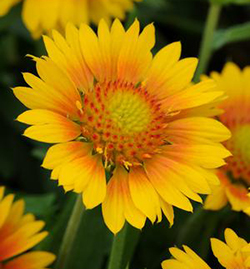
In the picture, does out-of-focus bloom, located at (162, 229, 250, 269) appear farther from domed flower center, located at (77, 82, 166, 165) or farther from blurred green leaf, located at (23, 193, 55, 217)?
blurred green leaf, located at (23, 193, 55, 217)

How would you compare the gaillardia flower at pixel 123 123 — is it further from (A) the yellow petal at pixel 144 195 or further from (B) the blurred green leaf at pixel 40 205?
(B) the blurred green leaf at pixel 40 205

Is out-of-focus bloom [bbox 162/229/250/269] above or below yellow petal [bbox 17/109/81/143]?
below

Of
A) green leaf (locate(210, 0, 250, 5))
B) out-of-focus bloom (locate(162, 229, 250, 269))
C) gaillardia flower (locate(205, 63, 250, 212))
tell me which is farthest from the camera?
green leaf (locate(210, 0, 250, 5))

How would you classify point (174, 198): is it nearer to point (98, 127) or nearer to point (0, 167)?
point (98, 127)

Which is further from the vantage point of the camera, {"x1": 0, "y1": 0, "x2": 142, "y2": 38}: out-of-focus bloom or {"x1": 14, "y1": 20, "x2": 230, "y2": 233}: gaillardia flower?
{"x1": 0, "y1": 0, "x2": 142, "y2": 38}: out-of-focus bloom

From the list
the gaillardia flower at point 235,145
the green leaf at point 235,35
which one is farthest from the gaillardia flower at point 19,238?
the green leaf at point 235,35

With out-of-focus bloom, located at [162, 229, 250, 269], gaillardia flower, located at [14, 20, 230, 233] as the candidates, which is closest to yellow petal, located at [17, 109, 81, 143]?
gaillardia flower, located at [14, 20, 230, 233]

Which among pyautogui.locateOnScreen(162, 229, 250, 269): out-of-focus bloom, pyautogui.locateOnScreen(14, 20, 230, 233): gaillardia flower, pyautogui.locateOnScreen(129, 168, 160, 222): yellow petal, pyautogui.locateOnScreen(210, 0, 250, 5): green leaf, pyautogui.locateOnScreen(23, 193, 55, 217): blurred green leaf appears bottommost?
pyautogui.locateOnScreen(162, 229, 250, 269): out-of-focus bloom
